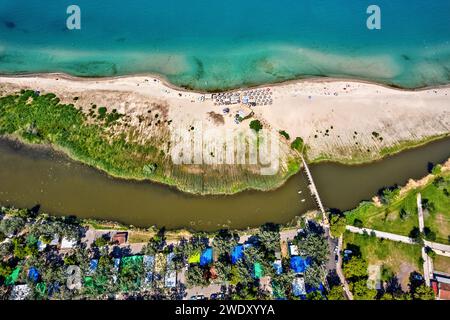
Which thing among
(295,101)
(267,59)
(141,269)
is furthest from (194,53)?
(141,269)

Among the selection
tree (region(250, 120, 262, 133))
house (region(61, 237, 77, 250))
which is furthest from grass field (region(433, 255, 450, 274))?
house (region(61, 237, 77, 250))

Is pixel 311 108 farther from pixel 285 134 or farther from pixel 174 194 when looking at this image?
pixel 174 194

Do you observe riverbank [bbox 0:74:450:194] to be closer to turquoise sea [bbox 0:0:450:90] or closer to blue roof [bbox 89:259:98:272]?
turquoise sea [bbox 0:0:450:90]

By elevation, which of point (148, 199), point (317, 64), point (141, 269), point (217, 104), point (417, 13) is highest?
point (417, 13)

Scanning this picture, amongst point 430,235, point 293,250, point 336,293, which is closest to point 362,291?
point 336,293
